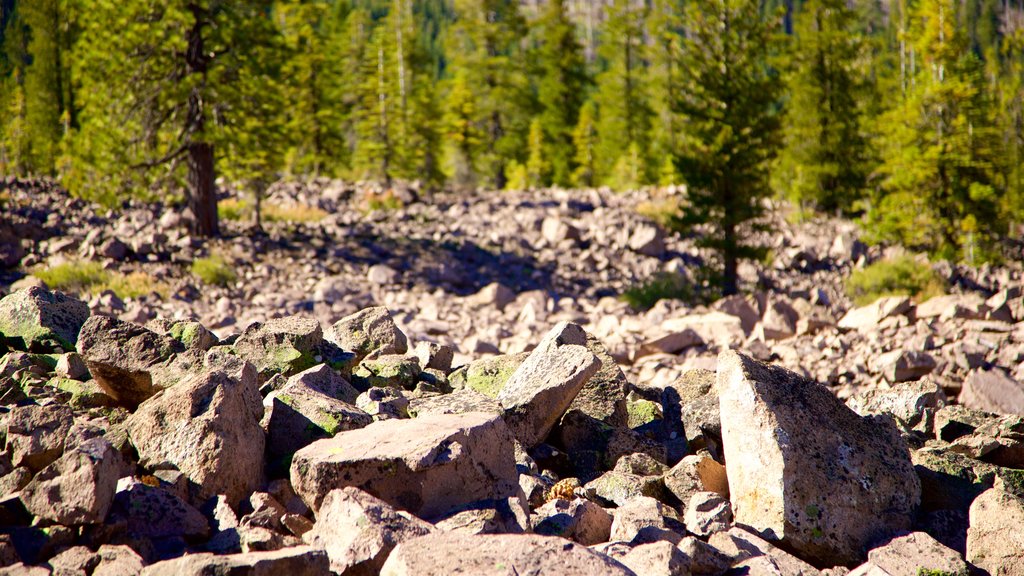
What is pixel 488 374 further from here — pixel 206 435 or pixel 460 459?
pixel 206 435

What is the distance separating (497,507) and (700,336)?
7999 millimetres

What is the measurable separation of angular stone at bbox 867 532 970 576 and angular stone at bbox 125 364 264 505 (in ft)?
10.3

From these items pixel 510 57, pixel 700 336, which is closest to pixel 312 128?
pixel 510 57

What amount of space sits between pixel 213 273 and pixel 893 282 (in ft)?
43.6

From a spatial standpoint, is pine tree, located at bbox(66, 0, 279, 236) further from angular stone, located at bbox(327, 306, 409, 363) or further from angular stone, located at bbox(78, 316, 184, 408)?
angular stone, located at bbox(78, 316, 184, 408)

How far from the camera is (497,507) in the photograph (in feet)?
11.8

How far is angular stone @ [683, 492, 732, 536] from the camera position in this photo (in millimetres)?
4129

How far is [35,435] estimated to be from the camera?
12.1ft

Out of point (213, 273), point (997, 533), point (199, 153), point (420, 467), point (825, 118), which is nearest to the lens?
point (420, 467)

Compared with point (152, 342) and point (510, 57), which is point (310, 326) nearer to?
point (152, 342)

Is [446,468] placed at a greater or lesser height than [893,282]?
greater

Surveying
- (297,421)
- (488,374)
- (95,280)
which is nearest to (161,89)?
(95,280)

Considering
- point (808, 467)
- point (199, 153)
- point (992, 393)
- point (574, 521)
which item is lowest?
point (992, 393)

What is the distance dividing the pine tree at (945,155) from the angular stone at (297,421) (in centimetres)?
2039
